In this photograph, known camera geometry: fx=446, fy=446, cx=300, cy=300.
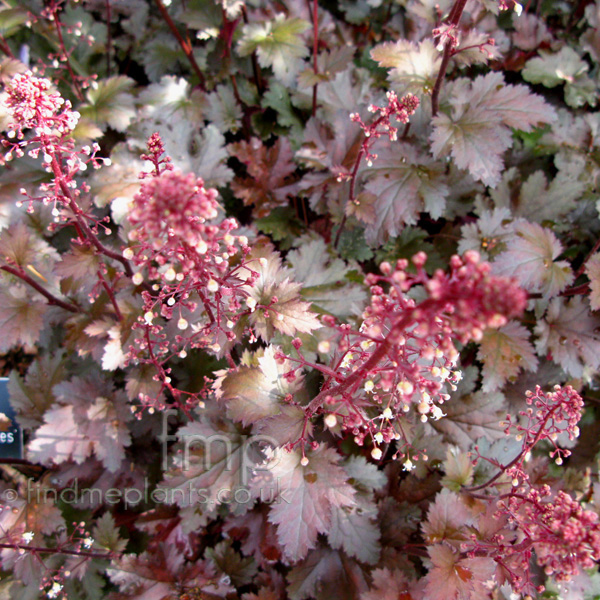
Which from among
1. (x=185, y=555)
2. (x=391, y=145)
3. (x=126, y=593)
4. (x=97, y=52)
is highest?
(x=97, y=52)

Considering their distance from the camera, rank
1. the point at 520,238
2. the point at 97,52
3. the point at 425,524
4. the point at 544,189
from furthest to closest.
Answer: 1. the point at 97,52
2. the point at 544,189
3. the point at 520,238
4. the point at 425,524

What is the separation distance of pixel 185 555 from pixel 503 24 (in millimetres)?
4844

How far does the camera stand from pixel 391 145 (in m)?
2.85

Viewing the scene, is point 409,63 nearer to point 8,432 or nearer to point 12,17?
point 12,17

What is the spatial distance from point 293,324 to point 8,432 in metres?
2.14

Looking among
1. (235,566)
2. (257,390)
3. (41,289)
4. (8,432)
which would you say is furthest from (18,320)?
(235,566)

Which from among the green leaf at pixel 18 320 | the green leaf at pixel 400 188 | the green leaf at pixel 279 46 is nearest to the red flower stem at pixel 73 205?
the green leaf at pixel 18 320

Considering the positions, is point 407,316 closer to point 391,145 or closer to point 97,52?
point 391,145

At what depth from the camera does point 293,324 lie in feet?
6.46

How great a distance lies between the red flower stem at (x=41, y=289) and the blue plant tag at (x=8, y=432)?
0.68 metres

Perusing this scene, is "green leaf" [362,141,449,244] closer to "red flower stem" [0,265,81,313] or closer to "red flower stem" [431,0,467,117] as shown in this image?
"red flower stem" [431,0,467,117]

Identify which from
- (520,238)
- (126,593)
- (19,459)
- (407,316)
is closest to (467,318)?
(407,316)

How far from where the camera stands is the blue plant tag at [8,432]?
9.25ft

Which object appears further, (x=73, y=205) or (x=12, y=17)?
(x=12, y=17)
